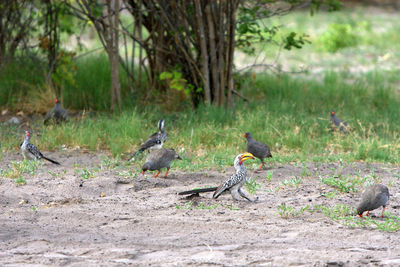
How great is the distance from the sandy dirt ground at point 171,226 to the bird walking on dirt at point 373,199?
1.13ft

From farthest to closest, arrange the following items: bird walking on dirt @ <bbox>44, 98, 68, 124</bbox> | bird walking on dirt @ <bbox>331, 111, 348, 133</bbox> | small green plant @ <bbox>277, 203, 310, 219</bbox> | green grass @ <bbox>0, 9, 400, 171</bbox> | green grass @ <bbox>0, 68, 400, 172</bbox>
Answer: bird walking on dirt @ <bbox>44, 98, 68, 124</bbox>
bird walking on dirt @ <bbox>331, 111, 348, 133</bbox>
green grass @ <bbox>0, 9, 400, 171</bbox>
green grass @ <bbox>0, 68, 400, 172</bbox>
small green plant @ <bbox>277, 203, 310, 219</bbox>

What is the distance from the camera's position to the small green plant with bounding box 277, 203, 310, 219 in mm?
5914

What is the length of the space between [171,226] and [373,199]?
75.0 inches

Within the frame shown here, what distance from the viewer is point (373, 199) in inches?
228

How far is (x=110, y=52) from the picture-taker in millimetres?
10523

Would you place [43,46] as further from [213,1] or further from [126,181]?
[126,181]

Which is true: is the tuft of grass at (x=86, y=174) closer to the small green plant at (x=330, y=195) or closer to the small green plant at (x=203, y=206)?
the small green plant at (x=203, y=206)

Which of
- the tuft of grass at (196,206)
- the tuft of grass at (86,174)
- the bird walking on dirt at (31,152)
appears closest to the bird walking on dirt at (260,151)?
the tuft of grass at (196,206)

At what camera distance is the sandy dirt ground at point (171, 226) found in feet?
16.0

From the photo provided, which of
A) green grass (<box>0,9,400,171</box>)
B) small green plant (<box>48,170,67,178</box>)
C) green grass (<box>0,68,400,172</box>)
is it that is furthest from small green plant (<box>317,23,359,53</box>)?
small green plant (<box>48,170,67,178</box>)

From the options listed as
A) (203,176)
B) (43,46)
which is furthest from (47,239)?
(43,46)

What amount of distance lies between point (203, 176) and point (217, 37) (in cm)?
362

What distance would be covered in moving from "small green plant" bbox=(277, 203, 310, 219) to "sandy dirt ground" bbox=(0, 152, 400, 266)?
0.05 metres

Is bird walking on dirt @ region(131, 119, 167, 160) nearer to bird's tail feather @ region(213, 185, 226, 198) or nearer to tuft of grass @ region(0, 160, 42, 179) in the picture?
tuft of grass @ region(0, 160, 42, 179)
